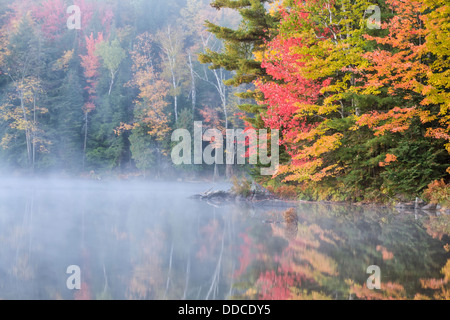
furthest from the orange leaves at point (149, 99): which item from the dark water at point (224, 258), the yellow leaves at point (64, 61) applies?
the dark water at point (224, 258)

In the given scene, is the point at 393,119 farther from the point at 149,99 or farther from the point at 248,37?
the point at 149,99

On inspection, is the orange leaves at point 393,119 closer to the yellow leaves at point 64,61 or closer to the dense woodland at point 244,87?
the dense woodland at point 244,87

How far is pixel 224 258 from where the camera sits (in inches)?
224

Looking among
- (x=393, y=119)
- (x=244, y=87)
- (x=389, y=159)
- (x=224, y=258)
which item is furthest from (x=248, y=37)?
(x=244, y=87)

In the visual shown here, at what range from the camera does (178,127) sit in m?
34.8

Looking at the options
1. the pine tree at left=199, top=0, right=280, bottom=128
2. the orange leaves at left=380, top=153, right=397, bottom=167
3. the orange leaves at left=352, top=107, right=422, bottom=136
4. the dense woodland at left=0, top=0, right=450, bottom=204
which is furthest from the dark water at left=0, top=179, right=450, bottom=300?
the pine tree at left=199, top=0, right=280, bottom=128

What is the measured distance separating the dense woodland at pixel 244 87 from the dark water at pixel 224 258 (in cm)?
403

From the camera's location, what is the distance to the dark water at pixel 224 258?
407 centimetres

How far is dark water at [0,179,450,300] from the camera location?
13.3 ft

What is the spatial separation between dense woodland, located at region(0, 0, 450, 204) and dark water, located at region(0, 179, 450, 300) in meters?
4.03
